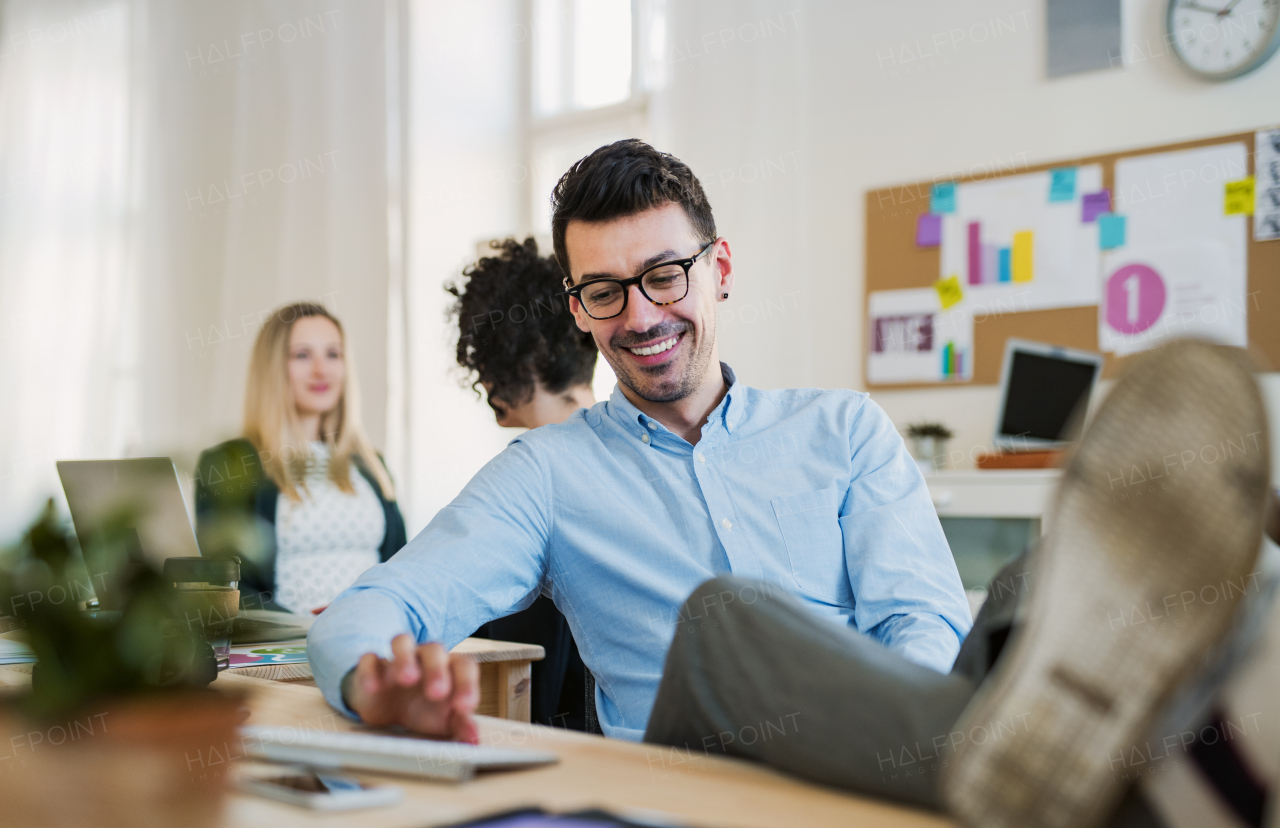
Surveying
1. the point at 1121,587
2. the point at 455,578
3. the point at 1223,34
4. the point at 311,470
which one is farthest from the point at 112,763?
the point at 1223,34

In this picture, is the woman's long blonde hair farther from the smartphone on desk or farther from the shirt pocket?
the smartphone on desk

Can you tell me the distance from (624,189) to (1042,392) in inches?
72.5

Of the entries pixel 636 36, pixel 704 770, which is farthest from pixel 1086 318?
pixel 704 770

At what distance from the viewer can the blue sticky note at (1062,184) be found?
2941mm

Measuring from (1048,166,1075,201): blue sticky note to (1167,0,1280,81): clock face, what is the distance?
Answer: 39 centimetres

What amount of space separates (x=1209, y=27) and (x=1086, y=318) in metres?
0.81

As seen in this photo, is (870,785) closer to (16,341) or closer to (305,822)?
(305,822)

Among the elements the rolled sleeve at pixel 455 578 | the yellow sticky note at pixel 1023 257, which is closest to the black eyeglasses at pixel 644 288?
the rolled sleeve at pixel 455 578

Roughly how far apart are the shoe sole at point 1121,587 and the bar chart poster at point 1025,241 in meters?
2.67

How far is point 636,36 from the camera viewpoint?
3.83 m

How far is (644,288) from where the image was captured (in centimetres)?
142

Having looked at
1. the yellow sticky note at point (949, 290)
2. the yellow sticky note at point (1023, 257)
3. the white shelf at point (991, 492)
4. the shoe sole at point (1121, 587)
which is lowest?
the white shelf at point (991, 492)

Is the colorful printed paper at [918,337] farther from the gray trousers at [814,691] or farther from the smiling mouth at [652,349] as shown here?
the gray trousers at [814,691]

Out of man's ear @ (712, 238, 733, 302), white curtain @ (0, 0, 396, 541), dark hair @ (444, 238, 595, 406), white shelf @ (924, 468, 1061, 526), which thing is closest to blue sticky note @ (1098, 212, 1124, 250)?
white shelf @ (924, 468, 1061, 526)
